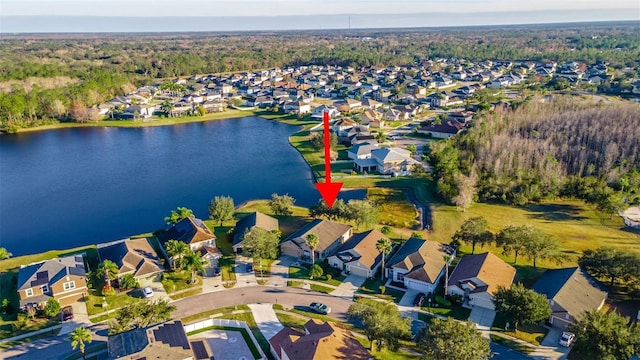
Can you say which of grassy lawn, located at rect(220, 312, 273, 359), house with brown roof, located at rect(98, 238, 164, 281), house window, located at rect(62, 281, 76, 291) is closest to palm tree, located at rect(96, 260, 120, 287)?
house with brown roof, located at rect(98, 238, 164, 281)

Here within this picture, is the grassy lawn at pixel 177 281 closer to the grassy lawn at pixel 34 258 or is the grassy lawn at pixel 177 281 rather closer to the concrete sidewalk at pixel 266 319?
the concrete sidewalk at pixel 266 319

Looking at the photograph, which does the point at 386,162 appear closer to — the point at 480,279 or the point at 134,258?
the point at 480,279

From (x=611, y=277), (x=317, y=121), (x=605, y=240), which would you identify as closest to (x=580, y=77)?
(x=317, y=121)

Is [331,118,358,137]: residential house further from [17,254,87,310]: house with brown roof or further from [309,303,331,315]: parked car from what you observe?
[17,254,87,310]: house with brown roof

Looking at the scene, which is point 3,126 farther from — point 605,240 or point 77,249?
point 605,240

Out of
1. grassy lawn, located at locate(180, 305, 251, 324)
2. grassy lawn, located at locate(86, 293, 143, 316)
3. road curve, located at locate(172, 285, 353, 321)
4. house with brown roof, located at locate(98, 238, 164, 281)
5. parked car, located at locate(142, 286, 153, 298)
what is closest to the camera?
grassy lawn, located at locate(180, 305, 251, 324)

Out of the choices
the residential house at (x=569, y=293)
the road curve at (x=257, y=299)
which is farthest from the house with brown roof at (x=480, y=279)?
the road curve at (x=257, y=299)
